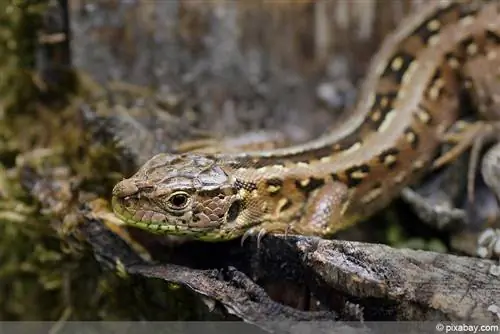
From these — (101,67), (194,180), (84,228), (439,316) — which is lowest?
(439,316)

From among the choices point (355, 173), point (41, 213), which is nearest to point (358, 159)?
point (355, 173)

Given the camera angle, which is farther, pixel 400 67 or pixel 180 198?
pixel 400 67

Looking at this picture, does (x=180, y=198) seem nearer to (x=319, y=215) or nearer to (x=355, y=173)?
(x=319, y=215)

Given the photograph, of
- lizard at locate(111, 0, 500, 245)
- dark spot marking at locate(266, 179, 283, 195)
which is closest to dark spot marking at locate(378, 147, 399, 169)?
lizard at locate(111, 0, 500, 245)

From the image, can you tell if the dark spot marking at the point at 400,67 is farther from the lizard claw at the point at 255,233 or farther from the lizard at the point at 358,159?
the lizard claw at the point at 255,233

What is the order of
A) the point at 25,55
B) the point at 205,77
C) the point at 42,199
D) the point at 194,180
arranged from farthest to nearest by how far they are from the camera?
the point at 205,77, the point at 25,55, the point at 42,199, the point at 194,180

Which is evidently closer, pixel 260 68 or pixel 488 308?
pixel 488 308

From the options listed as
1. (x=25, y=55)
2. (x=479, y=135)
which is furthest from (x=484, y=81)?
(x=25, y=55)

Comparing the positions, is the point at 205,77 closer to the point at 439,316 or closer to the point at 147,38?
the point at 147,38
